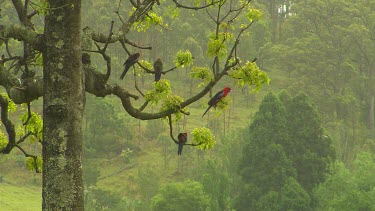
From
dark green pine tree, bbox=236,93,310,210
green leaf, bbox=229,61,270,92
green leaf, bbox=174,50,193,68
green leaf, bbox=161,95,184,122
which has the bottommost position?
dark green pine tree, bbox=236,93,310,210

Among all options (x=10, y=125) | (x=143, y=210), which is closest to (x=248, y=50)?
(x=143, y=210)

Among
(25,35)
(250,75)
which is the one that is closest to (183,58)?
(250,75)

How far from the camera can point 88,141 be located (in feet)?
139

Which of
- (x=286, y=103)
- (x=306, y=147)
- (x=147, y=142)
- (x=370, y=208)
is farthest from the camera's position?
(x=147, y=142)

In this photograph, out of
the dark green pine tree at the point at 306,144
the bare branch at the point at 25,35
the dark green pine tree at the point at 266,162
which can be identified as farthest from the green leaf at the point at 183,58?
the dark green pine tree at the point at 306,144

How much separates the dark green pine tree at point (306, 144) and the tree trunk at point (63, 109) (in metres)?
28.7

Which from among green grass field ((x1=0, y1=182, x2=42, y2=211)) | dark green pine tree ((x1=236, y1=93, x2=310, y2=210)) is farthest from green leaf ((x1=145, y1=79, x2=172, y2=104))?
green grass field ((x1=0, y1=182, x2=42, y2=211))

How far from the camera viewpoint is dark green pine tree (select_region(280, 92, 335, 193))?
3184 centimetres

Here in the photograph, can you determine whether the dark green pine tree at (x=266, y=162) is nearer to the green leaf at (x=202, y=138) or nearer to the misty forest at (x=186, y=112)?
the misty forest at (x=186, y=112)

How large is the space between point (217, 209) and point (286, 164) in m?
5.94

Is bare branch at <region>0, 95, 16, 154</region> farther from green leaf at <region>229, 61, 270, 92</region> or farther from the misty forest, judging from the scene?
green leaf at <region>229, 61, 270, 92</region>

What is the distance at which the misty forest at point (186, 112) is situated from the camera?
4141 mm

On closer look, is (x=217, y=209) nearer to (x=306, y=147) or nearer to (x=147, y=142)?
(x=306, y=147)

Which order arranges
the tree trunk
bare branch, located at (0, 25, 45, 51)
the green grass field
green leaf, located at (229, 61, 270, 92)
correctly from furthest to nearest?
1. the green grass field
2. green leaf, located at (229, 61, 270, 92)
3. bare branch, located at (0, 25, 45, 51)
4. the tree trunk
